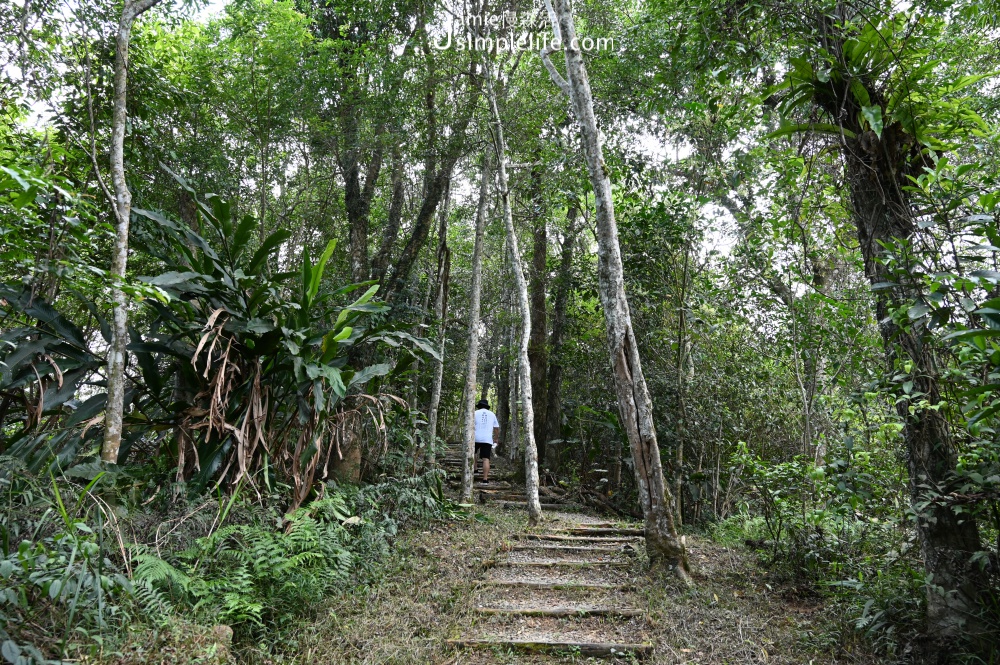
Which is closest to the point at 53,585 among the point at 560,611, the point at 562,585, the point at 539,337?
the point at 560,611

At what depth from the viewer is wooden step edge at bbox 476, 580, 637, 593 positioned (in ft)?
15.1

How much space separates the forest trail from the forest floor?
14 mm

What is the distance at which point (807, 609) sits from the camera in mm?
4242

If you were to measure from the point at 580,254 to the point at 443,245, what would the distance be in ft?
9.69

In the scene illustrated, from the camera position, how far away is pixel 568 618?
419 cm

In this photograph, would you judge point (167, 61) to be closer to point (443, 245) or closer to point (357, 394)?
point (443, 245)

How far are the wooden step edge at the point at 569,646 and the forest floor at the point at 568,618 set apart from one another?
0.8 inches

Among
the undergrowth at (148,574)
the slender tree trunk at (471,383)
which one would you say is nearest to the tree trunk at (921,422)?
the undergrowth at (148,574)

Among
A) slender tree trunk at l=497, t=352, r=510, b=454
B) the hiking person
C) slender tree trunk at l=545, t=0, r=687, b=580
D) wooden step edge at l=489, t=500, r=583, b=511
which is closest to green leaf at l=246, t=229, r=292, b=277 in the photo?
slender tree trunk at l=545, t=0, r=687, b=580

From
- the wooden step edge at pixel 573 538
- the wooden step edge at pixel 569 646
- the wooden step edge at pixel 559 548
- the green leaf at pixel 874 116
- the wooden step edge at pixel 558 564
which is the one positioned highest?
the green leaf at pixel 874 116

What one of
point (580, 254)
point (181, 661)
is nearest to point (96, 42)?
point (181, 661)

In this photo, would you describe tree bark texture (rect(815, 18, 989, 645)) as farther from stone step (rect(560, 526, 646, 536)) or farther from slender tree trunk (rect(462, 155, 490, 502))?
slender tree trunk (rect(462, 155, 490, 502))

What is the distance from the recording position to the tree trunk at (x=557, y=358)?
10.1 meters

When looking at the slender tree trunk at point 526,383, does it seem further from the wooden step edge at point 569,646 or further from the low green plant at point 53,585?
the low green plant at point 53,585
